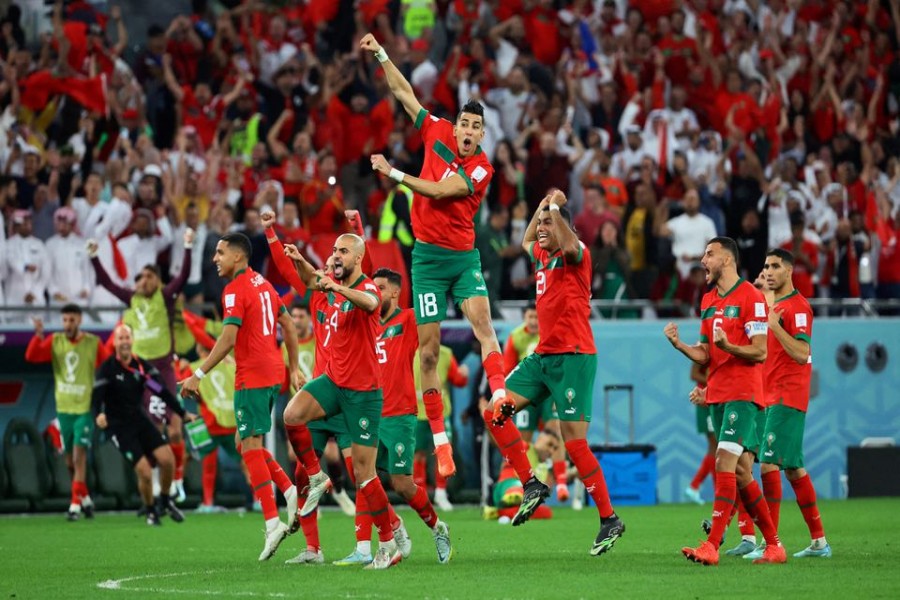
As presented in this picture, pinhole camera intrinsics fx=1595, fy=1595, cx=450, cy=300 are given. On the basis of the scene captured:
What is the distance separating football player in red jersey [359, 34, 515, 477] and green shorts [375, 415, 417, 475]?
0.29 metres

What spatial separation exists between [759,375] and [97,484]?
40.7ft

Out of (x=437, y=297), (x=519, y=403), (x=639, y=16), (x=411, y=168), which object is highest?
(x=639, y=16)

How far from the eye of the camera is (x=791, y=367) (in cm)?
1420

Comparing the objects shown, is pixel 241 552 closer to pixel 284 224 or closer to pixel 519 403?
pixel 519 403

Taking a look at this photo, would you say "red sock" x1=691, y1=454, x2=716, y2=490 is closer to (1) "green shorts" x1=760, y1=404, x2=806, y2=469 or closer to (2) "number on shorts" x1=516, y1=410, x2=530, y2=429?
(2) "number on shorts" x1=516, y1=410, x2=530, y2=429

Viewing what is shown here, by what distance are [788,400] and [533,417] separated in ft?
22.5

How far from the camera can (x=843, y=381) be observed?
25188 mm

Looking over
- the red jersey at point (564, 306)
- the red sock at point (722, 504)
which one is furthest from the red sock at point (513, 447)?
the red sock at point (722, 504)

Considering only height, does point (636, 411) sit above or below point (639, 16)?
below

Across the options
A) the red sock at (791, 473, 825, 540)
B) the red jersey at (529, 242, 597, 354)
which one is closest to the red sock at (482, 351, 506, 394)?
the red jersey at (529, 242, 597, 354)

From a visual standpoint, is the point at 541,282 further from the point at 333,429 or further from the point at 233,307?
the point at 233,307

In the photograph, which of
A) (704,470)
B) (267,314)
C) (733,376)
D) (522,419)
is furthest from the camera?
Result: (704,470)

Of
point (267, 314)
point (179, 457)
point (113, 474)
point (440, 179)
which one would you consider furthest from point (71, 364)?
point (440, 179)

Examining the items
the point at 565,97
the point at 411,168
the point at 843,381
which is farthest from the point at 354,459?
the point at 565,97
